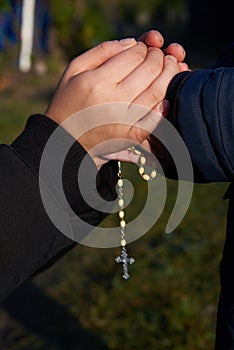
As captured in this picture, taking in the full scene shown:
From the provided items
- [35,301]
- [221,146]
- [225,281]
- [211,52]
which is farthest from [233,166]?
[211,52]

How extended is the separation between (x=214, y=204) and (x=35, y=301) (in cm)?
226

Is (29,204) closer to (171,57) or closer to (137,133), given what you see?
(137,133)

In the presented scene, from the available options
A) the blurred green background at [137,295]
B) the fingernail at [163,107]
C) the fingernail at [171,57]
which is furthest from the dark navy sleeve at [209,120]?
the blurred green background at [137,295]

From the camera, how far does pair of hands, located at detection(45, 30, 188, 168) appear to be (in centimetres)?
164

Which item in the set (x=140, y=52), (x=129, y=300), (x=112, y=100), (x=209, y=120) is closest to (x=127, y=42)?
(x=140, y=52)

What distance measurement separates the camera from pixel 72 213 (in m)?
1.65

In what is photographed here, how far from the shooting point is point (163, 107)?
1612 mm

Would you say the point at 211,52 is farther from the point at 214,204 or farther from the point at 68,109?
the point at 68,109

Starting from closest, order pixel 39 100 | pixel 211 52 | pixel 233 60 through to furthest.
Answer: pixel 233 60 → pixel 39 100 → pixel 211 52

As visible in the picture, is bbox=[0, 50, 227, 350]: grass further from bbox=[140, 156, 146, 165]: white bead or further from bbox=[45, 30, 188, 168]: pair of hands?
bbox=[45, 30, 188, 168]: pair of hands

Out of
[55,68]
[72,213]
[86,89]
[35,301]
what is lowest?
[55,68]

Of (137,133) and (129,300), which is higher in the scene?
(137,133)

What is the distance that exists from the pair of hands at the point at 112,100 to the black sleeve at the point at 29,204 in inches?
2.0

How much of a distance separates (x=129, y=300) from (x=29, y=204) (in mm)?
2480
